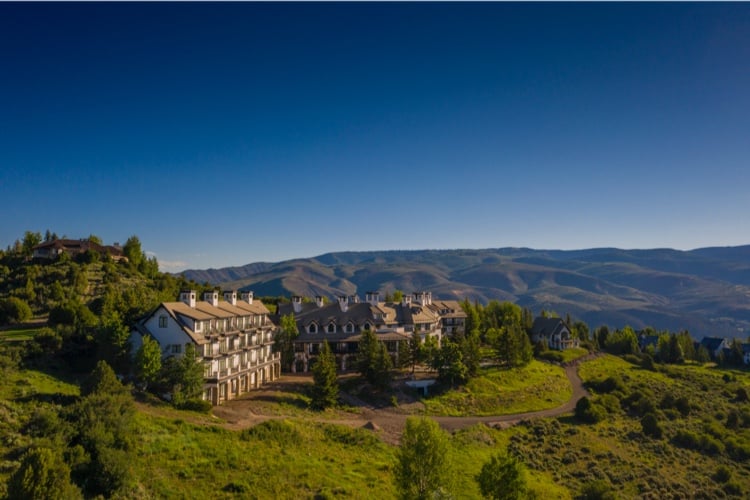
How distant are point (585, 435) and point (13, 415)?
6732cm

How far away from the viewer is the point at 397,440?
56156mm

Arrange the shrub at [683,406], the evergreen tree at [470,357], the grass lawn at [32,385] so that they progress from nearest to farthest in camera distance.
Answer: the grass lawn at [32,385] → the shrub at [683,406] → the evergreen tree at [470,357]

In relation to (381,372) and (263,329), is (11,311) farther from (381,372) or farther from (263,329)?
(381,372)

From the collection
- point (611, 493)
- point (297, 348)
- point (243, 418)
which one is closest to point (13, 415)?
point (243, 418)

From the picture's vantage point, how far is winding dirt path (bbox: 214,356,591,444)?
55000 millimetres

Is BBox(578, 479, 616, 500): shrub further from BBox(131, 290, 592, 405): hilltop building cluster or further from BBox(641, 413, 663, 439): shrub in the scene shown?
BBox(131, 290, 592, 405): hilltop building cluster

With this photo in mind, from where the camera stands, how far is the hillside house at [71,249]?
106938mm

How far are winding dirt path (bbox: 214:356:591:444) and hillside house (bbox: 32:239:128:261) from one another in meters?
67.6

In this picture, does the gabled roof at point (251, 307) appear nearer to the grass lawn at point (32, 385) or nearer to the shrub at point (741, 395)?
the grass lawn at point (32, 385)

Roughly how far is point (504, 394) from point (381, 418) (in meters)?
26.0

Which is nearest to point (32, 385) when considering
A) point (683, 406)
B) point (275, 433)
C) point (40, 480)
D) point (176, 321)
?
point (176, 321)

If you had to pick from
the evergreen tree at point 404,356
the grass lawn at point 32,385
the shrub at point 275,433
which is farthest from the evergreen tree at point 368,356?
the grass lawn at point 32,385

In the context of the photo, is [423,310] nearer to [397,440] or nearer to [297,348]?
[297,348]

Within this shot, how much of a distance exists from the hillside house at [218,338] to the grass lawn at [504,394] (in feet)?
87.5
